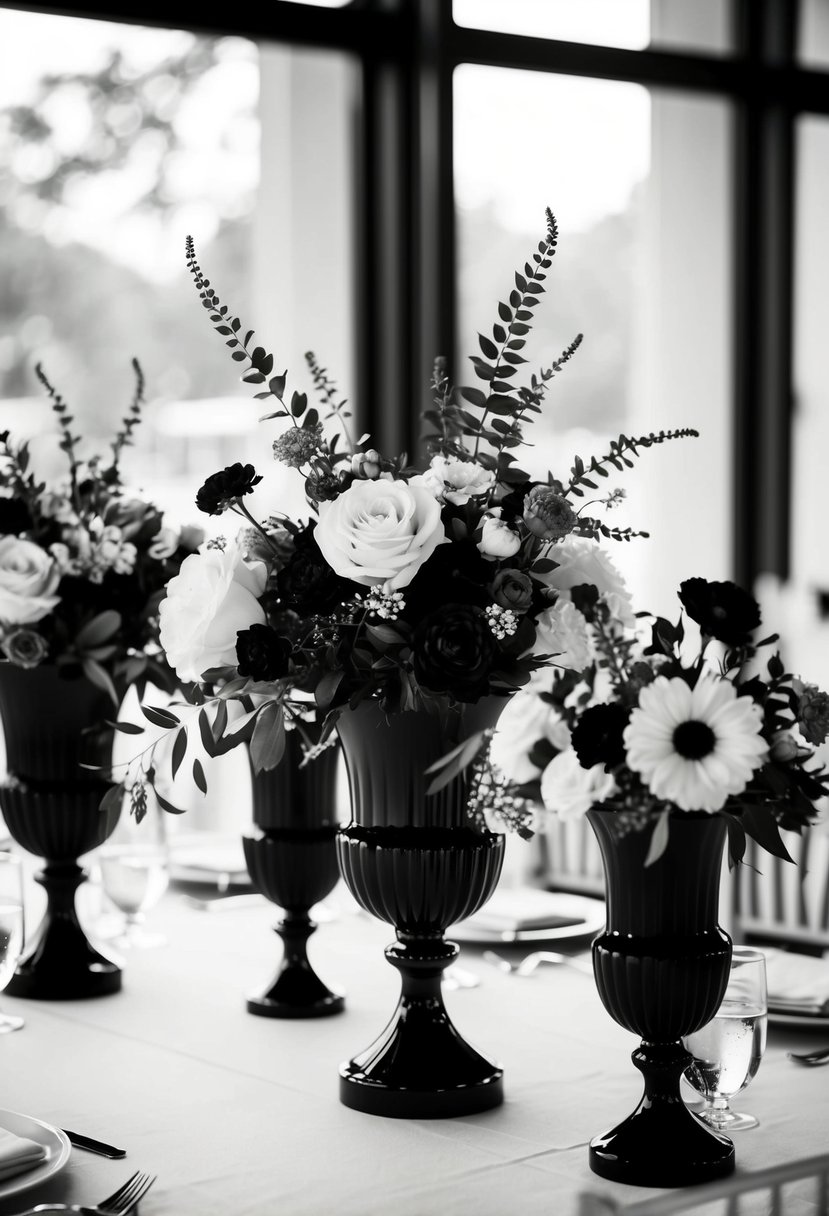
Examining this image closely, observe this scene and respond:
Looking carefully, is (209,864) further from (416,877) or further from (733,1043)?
(733,1043)

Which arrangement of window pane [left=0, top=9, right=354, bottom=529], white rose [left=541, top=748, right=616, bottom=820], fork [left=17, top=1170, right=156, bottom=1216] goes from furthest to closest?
window pane [left=0, top=9, right=354, bottom=529] → white rose [left=541, top=748, right=616, bottom=820] → fork [left=17, top=1170, right=156, bottom=1216]

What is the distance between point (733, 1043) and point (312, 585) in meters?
0.56

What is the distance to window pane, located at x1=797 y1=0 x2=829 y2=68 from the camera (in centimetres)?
469

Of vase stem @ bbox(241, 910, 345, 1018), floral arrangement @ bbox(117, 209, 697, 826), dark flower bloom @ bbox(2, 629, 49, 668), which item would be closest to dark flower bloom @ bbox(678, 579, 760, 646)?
floral arrangement @ bbox(117, 209, 697, 826)

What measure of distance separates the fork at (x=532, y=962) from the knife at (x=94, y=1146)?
2.43 feet

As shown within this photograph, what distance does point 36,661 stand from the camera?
1.81 m

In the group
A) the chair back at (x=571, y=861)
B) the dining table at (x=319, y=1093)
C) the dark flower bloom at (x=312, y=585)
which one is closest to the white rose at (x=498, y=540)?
the dark flower bloom at (x=312, y=585)

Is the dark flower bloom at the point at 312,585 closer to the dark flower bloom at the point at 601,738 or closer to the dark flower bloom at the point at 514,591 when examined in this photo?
the dark flower bloom at the point at 514,591

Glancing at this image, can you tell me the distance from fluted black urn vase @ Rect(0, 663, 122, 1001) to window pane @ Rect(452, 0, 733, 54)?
105 inches

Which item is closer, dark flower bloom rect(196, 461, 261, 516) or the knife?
the knife

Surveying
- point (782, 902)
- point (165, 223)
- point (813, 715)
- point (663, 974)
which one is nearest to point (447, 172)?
point (165, 223)

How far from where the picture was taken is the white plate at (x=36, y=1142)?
118 centimetres

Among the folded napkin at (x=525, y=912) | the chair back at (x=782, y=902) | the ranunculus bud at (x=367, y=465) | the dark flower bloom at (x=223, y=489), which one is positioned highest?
the ranunculus bud at (x=367, y=465)

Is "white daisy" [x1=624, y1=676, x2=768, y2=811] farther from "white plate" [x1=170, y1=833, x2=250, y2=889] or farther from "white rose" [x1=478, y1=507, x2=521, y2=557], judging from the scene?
"white plate" [x1=170, y1=833, x2=250, y2=889]
